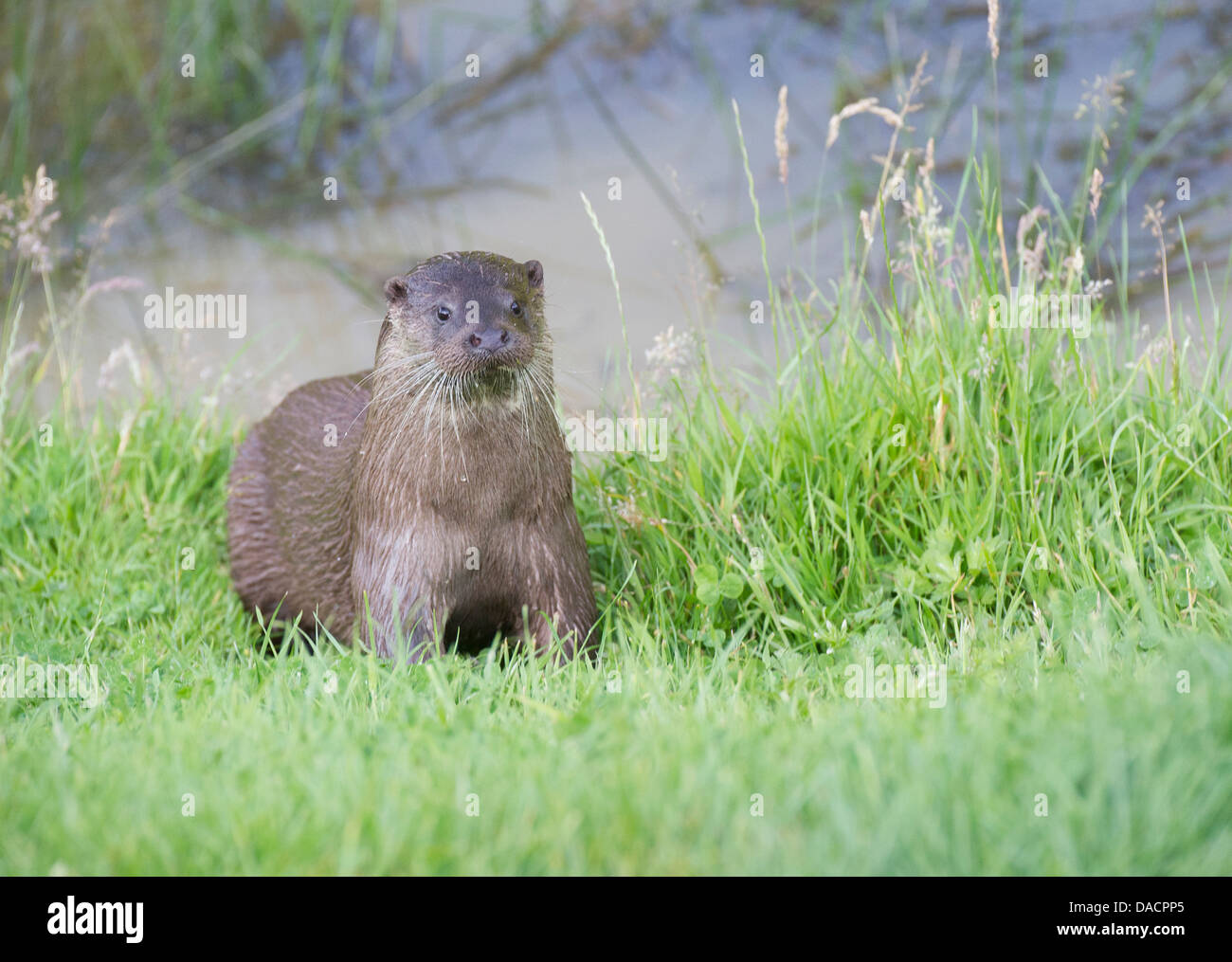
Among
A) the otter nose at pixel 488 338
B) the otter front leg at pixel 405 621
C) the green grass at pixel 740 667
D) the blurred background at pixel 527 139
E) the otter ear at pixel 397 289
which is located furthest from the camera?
the blurred background at pixel 527 139

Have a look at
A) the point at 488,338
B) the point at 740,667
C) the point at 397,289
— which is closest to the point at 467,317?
the point at 488,338

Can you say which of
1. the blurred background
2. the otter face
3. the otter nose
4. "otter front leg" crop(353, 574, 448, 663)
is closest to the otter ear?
the otter face

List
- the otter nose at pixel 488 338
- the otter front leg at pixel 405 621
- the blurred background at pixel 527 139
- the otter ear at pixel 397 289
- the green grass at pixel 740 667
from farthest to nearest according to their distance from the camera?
1. the blurred background at pixel 527 139
2. the otter ear at pixel 397 289
3. the otter front leg at pixel 405 621
4. the otter nose at pixel 488 338
5. the green grass at pixel 740 667

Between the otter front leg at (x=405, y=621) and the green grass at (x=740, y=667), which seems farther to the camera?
the otter front leg at (x=405, y=621)

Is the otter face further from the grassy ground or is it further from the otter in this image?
the grassy ground

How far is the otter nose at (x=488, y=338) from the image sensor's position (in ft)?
10.7

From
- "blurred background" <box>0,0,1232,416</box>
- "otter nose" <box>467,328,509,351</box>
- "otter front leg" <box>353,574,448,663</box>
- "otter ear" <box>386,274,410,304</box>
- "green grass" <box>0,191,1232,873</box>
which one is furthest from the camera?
"blurred background" <box>0,0,1232,416</box>

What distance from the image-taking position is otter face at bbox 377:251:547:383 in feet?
10.7

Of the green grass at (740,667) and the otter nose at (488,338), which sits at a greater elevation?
the otter nose at (488,338)

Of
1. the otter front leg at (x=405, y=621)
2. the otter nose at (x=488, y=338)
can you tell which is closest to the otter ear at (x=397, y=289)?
the otter nose at (x=488, y=338)

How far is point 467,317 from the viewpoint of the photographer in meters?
3.34

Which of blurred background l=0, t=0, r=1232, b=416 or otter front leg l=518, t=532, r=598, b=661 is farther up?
blurred background l=0, t=0, r=1232, b=416

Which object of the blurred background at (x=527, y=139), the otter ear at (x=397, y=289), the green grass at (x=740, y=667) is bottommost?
the green grass at (x=740, y=667)

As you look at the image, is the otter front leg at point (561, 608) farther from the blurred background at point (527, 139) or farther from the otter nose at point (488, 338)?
the blurred background at point (527, 139)
